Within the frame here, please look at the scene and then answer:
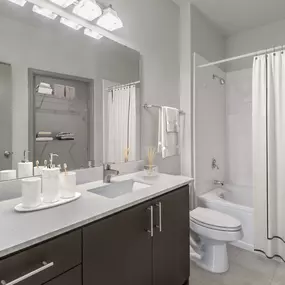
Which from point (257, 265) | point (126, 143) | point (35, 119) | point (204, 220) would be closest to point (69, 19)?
point (35, 119)

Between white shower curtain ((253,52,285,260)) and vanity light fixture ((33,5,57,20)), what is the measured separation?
1.91 meters

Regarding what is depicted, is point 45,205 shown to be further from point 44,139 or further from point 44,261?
point 44,139

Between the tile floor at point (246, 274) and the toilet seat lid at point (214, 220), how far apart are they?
1.43ft

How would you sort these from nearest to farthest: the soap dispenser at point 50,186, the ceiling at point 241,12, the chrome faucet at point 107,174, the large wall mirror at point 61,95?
the soap dispenser at point 50,186, the large wall mirror at point 61,95, the chrome faucet at point 107,174, the ceiling at point 241,12

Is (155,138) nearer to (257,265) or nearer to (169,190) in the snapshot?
(169,190)

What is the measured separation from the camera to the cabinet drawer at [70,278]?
81 cm

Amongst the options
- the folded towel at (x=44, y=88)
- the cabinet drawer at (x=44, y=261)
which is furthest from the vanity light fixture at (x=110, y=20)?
the cabinet drawer at (x=44, y=261)

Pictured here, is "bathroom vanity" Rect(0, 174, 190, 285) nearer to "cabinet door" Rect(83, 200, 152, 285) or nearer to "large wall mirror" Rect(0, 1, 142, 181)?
"cabinet door" Rect(83, 200, 152, 285)

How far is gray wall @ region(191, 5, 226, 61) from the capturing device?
2525 millimetres

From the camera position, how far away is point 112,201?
1122mm

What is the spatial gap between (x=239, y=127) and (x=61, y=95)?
2522 mm

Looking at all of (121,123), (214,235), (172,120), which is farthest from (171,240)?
(172,120)

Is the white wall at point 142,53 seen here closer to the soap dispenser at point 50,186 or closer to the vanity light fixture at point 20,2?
the vanity light fixture at point 20,2

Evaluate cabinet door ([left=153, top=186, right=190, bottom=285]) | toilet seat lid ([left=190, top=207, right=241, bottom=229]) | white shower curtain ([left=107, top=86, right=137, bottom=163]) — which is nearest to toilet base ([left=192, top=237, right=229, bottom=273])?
toilet seat lid ([left=190, top=207, right=241, bottom=229])
